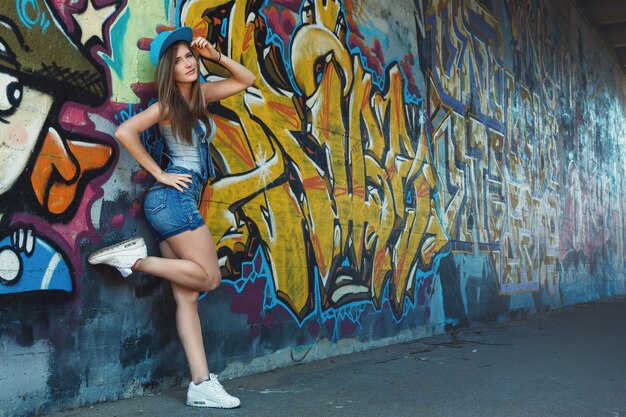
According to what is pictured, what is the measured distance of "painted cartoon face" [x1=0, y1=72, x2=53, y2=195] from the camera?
3.37m

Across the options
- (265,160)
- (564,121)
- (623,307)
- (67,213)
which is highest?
(564,121)

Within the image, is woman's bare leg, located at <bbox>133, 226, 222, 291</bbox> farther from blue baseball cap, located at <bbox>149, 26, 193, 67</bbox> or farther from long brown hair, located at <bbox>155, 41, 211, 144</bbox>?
blue baseball cap, located at <bbox>149, 26, 193, 67</bbox>

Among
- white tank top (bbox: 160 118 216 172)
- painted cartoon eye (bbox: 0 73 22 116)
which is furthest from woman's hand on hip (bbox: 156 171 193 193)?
painted cartoon eye (bbox: 0 73 22 116)

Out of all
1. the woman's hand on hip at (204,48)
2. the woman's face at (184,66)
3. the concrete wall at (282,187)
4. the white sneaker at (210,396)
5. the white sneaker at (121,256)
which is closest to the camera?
the concrete wall at (282,187)

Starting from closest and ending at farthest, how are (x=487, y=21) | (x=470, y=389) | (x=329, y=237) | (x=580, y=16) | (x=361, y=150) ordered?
(x=470, y=389) < (x=329, y=237) < (x=361, y=150) < (x=487, y=21) < (x=580, y=16)

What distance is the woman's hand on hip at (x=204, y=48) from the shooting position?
4055mm

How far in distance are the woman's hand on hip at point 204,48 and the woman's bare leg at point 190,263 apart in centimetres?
107

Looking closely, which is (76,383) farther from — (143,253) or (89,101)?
(89,101)

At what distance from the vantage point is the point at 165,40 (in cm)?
386

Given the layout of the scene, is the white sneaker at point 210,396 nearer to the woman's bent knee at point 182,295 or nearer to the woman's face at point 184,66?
the woman's bent knee at point 182,295

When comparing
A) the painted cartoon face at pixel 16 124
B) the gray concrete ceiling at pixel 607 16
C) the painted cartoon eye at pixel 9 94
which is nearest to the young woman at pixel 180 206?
the painted cartoon face at pixel 16 124

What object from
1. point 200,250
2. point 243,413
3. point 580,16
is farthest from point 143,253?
point 580,16

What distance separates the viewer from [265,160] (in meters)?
5.19

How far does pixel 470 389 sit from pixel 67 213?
113 inches
